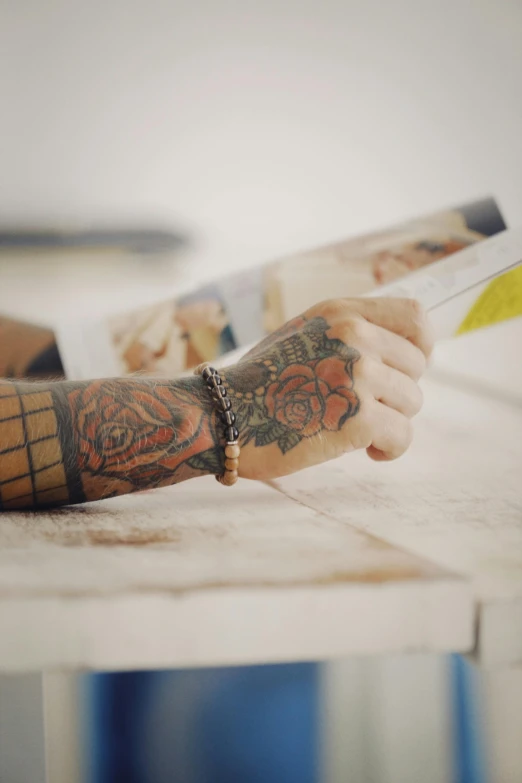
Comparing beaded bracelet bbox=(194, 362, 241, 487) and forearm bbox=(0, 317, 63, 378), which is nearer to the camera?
beaded bracelet bbox=(194, 362, 241, 487)

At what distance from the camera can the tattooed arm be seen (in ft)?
2.45

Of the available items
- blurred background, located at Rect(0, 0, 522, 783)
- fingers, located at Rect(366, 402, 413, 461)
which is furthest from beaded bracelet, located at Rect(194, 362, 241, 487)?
blurred background, located at Rect(0, 0, 522, 783)

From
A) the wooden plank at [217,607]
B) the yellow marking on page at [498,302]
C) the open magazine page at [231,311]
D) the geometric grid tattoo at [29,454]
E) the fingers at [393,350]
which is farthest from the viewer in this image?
the open magazine page at [231,311]

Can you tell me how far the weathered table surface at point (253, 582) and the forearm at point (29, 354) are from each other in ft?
2.26

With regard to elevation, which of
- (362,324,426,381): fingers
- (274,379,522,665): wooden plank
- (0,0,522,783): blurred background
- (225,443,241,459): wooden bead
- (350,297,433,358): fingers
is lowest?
(274,379,522,665): wooden plank

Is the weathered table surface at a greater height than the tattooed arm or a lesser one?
lesser

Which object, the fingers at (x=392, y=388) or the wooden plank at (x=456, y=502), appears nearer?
the wooden plank at (x=456, y=502)

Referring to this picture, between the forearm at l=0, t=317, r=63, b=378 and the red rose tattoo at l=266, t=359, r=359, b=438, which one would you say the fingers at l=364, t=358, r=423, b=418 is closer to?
the red rose tattoo at l=266, t=359, r=359, b=438

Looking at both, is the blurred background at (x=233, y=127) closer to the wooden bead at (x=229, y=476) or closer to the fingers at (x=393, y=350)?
the fingers at (x=393, y=350)

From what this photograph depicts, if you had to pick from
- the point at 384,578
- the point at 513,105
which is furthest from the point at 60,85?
the point at 384,578

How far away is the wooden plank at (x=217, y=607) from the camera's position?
0.50m

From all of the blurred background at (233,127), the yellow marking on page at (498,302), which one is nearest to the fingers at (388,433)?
the yellow marking on page at (498,302)

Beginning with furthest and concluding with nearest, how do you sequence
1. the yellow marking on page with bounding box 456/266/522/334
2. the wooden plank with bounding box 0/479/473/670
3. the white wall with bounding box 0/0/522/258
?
1. the white wall with bounding box 0/0/522/258
2. the yellow marking on page with bounding box 456/266/522/334
3. the wooden plank with bounding box 0/479/473/670

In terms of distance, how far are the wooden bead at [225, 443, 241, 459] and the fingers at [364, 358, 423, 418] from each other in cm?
16
